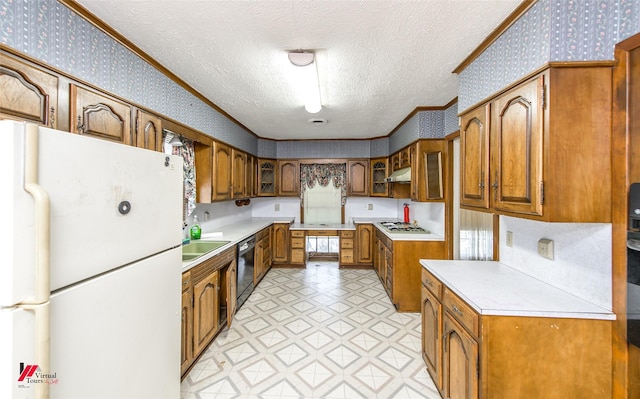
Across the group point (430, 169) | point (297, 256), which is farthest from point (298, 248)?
point (430, 169)

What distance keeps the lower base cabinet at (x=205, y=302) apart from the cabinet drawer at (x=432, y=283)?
184 centimetres

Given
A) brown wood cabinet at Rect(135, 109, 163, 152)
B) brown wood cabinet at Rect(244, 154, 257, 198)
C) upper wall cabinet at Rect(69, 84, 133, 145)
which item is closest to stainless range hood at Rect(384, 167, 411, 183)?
brown wood cabinet at Rect(244, 154, 257, 198)

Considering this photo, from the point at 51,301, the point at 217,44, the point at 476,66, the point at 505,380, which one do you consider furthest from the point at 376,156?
the point at 51,301

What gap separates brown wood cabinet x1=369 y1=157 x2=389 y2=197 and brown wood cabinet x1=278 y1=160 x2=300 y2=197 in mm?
1460

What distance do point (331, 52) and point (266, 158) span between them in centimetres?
326

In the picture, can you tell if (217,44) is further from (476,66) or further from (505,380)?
(505,380)

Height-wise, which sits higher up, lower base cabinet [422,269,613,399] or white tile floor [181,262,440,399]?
lower base cabinet [422,269,613,399]

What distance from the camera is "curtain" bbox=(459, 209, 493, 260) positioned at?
2219 mm

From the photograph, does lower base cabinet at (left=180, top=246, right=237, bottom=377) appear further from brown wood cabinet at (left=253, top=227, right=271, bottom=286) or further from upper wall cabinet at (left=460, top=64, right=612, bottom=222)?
upper wall cabinet at (left=460, top=64, right=612, bottom=222)

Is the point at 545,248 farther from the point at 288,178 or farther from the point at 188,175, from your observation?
the point at 288,178

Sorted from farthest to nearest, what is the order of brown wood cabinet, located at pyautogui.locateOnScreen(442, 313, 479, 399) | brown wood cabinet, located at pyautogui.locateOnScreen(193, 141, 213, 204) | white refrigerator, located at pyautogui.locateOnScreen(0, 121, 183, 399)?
brown wood cabinet, located at pyautogui.locateOnScreen(193, 141, 213, 204) → brown wood cabinet, located at pyautogui.locateOnScreen(442, 313, 479, 399) → white refrigerator, located at pyautogui.locateOnScreen(0, 121, 183, 399)

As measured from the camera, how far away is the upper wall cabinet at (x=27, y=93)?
3.59ft

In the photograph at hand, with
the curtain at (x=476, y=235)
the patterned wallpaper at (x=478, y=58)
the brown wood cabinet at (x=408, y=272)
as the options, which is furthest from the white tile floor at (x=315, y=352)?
the patterned wallpaper at (x=478, y=58)

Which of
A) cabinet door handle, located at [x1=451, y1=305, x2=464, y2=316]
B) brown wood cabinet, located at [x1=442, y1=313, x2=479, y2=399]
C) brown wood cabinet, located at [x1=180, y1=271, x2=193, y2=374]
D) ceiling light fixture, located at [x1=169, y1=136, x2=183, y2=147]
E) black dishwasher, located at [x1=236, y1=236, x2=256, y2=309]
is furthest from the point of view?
black dishwasher, located at [x1=236, y1=236, x2=256, y2=309]
